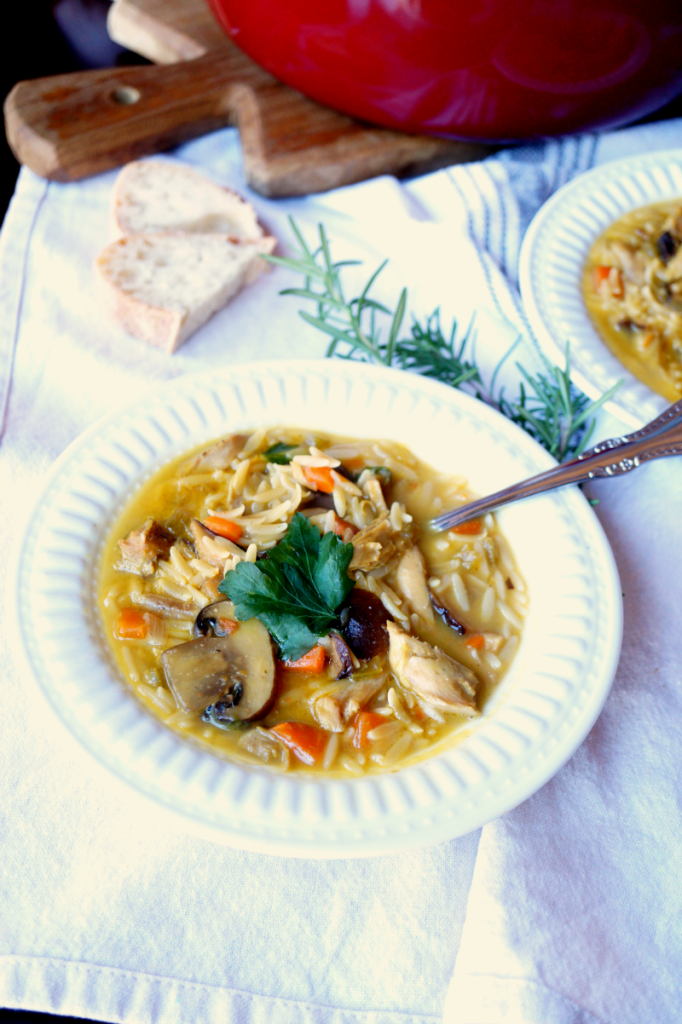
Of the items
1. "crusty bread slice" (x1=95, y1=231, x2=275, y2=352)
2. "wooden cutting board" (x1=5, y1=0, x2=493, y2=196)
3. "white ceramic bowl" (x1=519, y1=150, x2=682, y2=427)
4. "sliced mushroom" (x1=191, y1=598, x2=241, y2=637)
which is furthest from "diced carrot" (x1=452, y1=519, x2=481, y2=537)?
"wooden cutting board" (x1=5, y1=0, x2=493, y2=196)

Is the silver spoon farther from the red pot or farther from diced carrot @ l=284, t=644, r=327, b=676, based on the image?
the red pot

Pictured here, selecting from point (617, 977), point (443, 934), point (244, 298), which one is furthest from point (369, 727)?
point (244, 298)

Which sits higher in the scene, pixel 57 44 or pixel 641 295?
pixel 641 295

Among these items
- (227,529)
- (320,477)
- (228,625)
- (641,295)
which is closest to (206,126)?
(641,295)

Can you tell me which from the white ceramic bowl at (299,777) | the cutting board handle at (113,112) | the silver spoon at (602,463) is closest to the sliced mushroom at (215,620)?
the white ceramic bowl at (299,777)

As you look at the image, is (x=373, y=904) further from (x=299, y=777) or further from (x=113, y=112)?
(x=113, y=112)

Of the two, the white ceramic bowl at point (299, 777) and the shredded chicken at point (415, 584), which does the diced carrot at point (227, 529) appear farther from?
the shredded chicken at point (415, 584)

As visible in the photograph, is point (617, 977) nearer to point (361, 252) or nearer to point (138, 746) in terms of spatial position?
point (138, 746)
